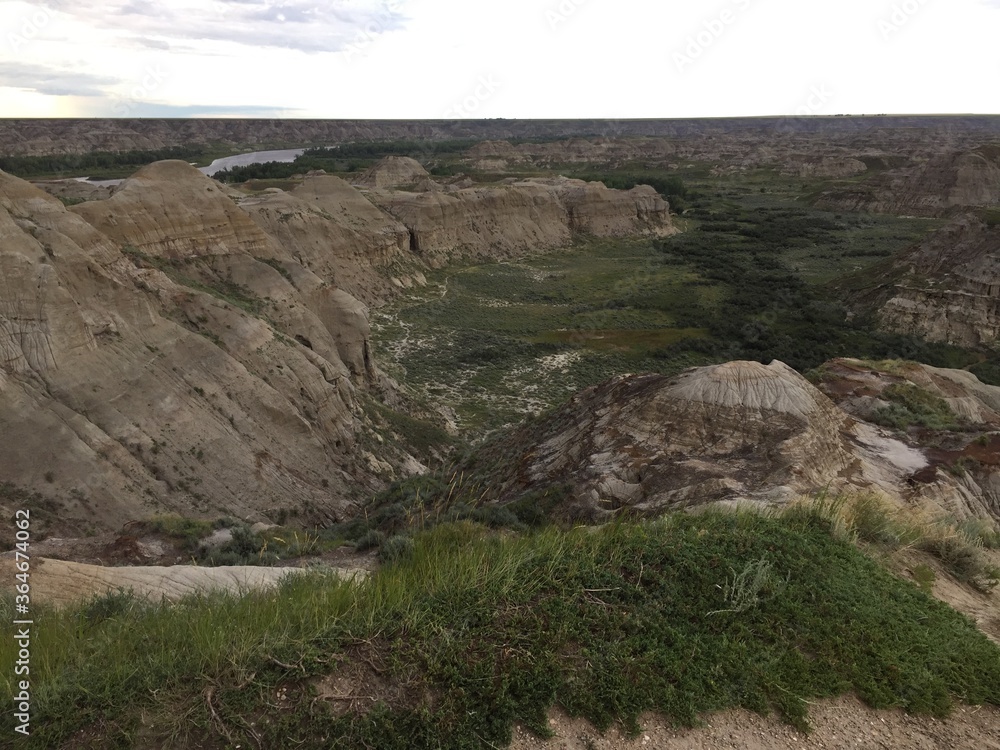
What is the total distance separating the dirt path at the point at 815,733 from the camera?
440 cm

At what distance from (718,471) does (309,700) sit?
33.7ft

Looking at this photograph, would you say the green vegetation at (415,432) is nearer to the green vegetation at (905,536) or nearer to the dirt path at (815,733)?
the green vegetation at (905,536)

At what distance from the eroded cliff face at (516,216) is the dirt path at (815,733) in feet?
182

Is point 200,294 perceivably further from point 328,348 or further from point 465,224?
point 465,224

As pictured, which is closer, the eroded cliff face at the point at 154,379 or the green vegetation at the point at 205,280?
the eroded cliff face at the point at 154,379

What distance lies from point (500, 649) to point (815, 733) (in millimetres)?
Result: 2583

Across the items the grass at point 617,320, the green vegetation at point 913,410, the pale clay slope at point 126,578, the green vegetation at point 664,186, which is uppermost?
the green vegetation at point 664,186

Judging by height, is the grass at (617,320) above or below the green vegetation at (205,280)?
below

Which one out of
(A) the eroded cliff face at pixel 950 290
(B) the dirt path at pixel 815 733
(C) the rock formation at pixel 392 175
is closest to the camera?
(B) the dirt path at pixel 815 733

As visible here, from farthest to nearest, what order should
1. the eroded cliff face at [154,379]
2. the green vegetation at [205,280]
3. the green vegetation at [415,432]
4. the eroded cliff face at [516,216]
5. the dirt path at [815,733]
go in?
the eroded cliff face at [516,216] < the green vegetation at [415,432] < the green vegetation at [205,280] < the eroded cliff face at [154,379] < the dirt path at [815,733]

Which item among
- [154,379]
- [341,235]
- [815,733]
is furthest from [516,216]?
[815,733]

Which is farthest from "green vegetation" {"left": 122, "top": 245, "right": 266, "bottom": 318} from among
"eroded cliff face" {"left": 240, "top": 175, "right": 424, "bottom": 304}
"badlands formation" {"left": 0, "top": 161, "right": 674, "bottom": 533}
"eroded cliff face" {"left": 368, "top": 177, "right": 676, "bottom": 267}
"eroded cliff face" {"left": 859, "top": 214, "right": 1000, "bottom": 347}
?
"eroded cliff face" {"left": 859, "top": 214, "right": 1000, "bottom": 347}

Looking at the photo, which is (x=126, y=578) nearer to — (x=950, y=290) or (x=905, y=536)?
(x=905, y=536)

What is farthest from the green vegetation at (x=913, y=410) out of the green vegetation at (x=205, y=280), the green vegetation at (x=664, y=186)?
the green vegetation at (x=664, y=186)
